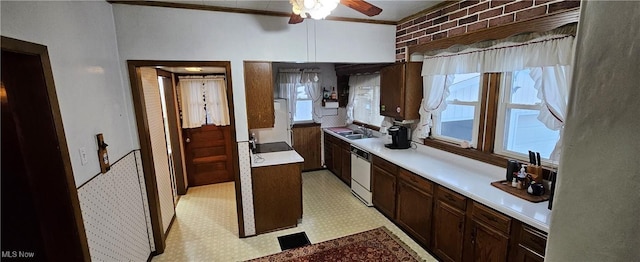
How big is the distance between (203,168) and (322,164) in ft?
7.13

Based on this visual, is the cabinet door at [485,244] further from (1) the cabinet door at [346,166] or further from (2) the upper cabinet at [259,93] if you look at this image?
(1) the cabinet door at [346,166]

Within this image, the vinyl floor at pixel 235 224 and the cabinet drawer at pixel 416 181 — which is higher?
the cabinet drawer at pixel 416 181

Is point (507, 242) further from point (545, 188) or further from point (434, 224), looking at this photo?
point (434, 224)

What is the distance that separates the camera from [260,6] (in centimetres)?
256

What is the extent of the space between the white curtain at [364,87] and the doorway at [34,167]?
12.5 feet

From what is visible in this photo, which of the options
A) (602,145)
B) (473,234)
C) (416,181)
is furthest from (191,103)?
(602,145)

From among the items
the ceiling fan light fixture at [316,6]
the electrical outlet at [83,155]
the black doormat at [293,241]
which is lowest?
the black doormat at [293,241]

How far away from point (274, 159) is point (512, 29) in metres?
2.59

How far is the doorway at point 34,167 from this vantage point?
1.29 m

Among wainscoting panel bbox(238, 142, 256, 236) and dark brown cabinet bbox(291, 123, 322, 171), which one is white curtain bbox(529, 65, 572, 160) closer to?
wainscoting panel bbox(238, 142, 256, 236)

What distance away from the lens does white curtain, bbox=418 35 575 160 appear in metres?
1.87

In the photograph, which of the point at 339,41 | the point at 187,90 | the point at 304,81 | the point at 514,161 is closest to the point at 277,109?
the point at 304,81

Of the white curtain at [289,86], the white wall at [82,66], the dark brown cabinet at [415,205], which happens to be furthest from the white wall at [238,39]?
the white curtain at [289,86]

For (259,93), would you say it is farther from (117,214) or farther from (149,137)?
(117,214)
